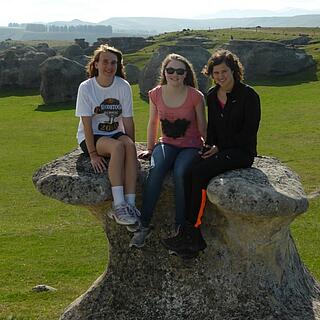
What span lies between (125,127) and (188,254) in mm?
2034

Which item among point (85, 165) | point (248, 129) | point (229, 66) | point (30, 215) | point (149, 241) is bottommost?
point (30, 215)

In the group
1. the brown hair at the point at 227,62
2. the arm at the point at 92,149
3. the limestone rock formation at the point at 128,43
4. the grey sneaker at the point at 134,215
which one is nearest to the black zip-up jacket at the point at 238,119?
the brown hair at the point at 227,62

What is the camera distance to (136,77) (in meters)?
51.7

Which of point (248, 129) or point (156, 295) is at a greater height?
A: point (248, 129)

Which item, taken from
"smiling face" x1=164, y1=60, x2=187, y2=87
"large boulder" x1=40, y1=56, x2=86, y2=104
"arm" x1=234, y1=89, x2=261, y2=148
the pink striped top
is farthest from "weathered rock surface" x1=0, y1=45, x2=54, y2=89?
"arm" x1=234, y1=89, x2=261, y2=148

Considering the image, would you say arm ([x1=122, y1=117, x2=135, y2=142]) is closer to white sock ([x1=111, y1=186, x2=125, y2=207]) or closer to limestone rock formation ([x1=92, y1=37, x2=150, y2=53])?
white sock ([x1=111, y1=186, x2=125, y2=207])

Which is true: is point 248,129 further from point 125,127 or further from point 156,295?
point 156,295

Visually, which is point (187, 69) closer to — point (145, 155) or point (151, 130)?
point (151, 130)

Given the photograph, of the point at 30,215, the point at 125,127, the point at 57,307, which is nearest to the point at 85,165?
the point at 125,127

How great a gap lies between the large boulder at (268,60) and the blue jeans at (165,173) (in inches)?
1575

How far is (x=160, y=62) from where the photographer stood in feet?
142

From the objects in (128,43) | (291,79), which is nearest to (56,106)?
(291,79)

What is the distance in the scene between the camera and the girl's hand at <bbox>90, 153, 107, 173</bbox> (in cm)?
879

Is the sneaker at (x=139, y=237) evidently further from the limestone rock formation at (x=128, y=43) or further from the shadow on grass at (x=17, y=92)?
the limestone rock formation at (x=128, y=43)
